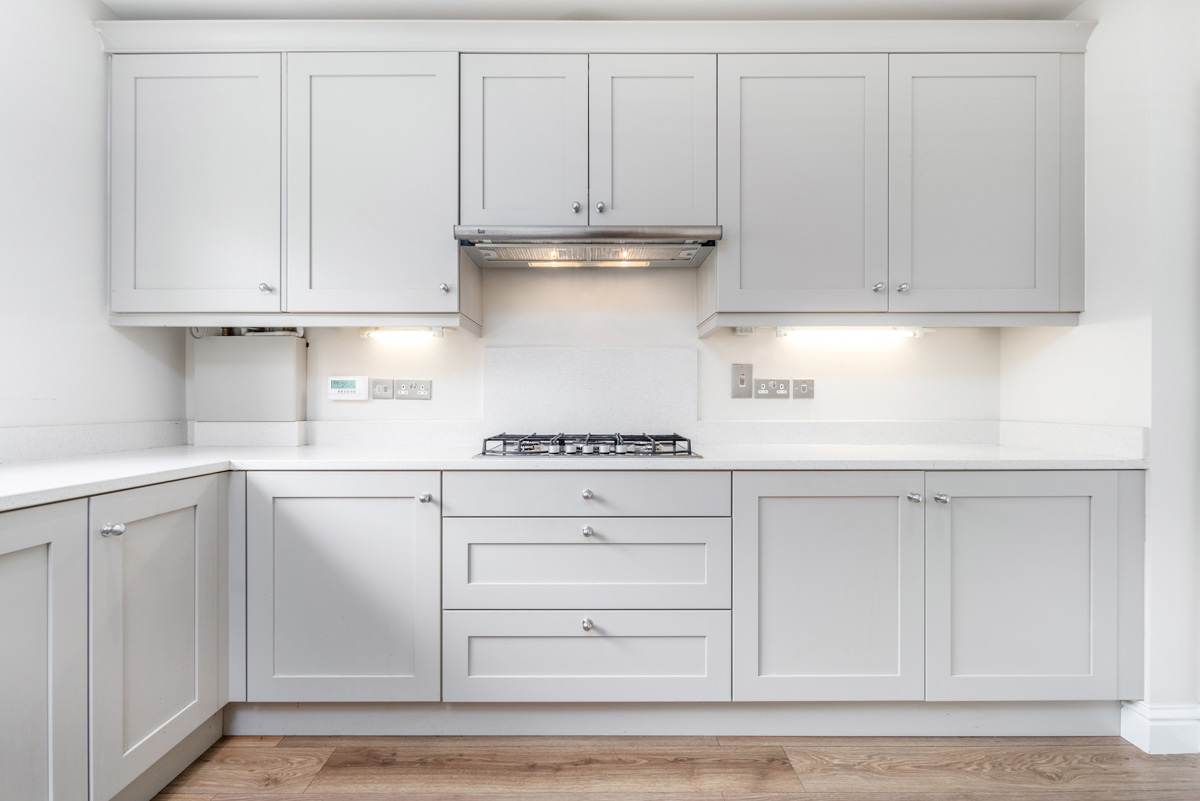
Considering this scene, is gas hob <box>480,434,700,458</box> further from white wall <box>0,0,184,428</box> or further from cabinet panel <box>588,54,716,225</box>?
white wall <box>0,0,184,428</box>

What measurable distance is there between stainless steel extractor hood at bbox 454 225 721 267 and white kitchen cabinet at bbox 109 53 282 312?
0.70 m

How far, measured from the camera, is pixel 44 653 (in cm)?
123

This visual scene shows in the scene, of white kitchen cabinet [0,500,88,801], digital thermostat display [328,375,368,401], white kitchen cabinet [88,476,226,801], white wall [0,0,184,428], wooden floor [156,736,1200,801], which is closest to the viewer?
white kitchen cabinet [0,500,88,801]

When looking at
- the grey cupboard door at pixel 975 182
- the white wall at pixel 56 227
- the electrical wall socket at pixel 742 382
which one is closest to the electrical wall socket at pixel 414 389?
the white wall at pixel 56 227

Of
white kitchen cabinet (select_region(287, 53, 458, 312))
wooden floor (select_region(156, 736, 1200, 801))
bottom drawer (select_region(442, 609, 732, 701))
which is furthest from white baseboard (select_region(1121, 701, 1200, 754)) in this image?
white kitchen cabinet (select_region(287, 53, 458, 312))

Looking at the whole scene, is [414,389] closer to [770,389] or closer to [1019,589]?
[770,389]

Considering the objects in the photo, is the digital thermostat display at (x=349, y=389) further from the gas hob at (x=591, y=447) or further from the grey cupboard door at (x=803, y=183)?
the grey cupboard door at (x=803, y=183)

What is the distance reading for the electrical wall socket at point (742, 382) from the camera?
242 centimetres

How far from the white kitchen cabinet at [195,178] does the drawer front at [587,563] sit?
3.58ft

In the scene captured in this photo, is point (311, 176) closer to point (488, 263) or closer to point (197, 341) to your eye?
point (488, 263)

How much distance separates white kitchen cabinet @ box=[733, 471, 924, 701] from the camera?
1.84m

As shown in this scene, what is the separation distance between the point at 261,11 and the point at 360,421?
4.86 ft

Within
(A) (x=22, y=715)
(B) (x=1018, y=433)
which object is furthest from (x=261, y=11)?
(B) (x=1018, y=433)

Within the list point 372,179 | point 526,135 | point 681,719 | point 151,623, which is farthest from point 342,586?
point 526,135
